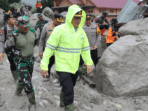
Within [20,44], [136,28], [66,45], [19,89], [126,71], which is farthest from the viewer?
[136,28]

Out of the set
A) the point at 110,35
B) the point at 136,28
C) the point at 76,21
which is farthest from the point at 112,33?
the point at 76,21

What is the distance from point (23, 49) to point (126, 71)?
109 inches

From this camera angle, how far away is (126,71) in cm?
452

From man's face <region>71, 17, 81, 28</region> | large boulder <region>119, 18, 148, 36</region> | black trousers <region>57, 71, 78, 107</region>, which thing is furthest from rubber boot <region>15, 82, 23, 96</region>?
large boulder <region>119, 18, 148, 36</region>

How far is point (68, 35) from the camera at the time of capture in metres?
3.11

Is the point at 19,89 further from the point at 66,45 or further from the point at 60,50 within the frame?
the point at 66,45

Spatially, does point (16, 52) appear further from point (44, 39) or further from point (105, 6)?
point (105, 6)

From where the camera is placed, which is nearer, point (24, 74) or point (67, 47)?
point (67, 47)

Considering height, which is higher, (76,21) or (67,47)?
(76,21)

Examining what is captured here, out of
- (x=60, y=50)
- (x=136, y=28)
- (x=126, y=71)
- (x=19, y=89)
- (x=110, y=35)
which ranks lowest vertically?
(x=19, y=89)

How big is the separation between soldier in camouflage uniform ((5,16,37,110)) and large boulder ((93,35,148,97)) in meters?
2.03

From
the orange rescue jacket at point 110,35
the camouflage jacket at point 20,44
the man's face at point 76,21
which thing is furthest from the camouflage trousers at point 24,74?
the orange rescue jacket at point 110,35

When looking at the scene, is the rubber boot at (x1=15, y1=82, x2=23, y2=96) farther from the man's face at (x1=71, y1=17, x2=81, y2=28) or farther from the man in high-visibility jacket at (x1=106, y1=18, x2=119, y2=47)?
the man in high-visibility jacket at (x1=106, y1=18, x2=119, y2=47)

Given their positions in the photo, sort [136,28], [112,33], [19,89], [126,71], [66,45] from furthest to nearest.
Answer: [112,33], [136,28], [126,71], [19,89], [66,45]
